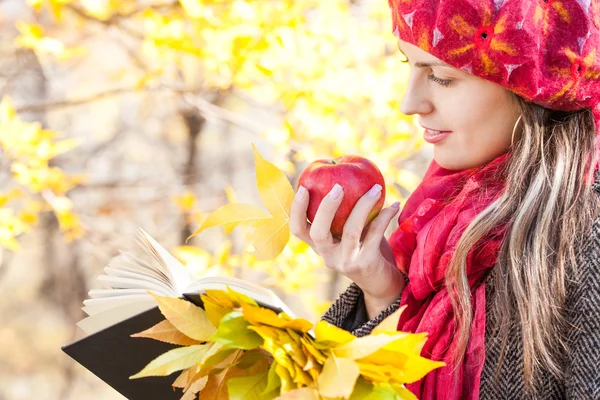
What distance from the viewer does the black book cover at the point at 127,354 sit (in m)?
0.88

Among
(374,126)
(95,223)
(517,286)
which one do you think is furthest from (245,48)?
(517,286)

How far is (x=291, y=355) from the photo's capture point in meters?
0.71

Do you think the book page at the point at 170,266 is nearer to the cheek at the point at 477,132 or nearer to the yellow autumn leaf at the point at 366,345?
the yellow autumn leaf at the point at 366,345

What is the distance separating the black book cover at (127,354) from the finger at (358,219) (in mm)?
297

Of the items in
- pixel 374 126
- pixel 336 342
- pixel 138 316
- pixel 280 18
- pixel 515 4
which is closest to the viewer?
pixel 336 342

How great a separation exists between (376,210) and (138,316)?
0.40 metres

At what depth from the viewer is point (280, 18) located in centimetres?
211

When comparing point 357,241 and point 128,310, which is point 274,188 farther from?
point 128,310

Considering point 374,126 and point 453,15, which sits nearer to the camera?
point 453,15

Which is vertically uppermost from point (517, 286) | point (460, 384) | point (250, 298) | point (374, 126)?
point (250, 298)

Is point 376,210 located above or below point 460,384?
above

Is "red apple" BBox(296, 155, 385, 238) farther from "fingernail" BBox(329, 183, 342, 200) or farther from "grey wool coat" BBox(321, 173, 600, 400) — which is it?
"grey wool coat" BBox(321, 173, 600, 400)

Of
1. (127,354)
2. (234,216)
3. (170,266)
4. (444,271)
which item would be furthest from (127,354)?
(444,271)

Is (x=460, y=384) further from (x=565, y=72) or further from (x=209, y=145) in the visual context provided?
(x=209, y=145)
